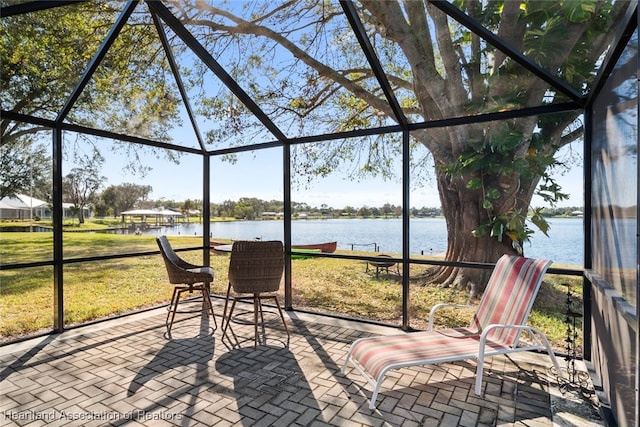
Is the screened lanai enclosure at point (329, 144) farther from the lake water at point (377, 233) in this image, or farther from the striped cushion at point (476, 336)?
the striped cushion at point (476, 336)

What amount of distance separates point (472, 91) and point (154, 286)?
6.82 m

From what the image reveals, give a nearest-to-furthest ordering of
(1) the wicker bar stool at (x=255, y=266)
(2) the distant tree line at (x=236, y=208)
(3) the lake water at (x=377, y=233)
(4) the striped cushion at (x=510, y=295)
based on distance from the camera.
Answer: (4) the striped cushion at (x=510, y=295) → (1) the wicker bar stool at (x=255, y=266) → (3) the lake water at (x=377, y=233) → (2) the distant tree line at (x=236, y=208)

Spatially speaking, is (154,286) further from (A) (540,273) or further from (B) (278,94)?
(A) (540,273)

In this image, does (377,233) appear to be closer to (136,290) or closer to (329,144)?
(329,144)

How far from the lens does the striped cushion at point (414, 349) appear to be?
2592 mm

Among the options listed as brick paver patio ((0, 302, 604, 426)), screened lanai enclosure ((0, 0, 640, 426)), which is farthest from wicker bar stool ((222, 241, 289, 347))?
screened lanai enclosure ((0, 0, 640, 426))

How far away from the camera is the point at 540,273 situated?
2.97 metres

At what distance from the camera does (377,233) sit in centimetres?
720

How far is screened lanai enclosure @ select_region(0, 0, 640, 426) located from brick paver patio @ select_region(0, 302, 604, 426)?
594mm

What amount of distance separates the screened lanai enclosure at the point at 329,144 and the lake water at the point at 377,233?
0.06 metres

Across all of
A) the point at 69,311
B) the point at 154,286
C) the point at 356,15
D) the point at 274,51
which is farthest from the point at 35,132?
the point at 356,15

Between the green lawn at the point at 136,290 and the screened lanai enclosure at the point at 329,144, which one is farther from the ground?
the screened lanai enclosure at the point at 329,144

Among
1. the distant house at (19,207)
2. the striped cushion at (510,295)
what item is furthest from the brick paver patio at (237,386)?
the distant house at (19,207)

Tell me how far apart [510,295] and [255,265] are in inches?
99.5
